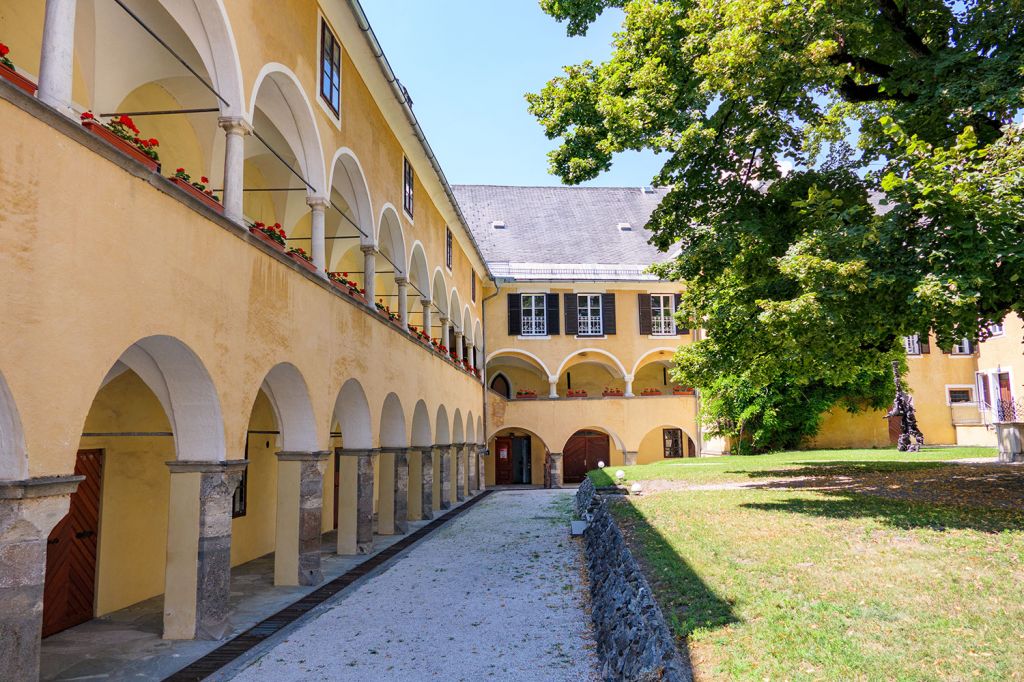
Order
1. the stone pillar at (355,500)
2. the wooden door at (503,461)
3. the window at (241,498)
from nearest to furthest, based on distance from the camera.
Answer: the window at (241,498)
the stone pillar at (355,500)
the wooden door at (503,461)

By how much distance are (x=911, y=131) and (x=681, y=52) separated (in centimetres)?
358

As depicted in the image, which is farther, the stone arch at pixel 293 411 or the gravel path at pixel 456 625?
the stone arch at pixel 293 411

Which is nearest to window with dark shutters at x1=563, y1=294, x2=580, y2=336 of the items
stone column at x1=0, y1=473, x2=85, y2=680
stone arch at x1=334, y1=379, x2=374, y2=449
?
stone arch at x1=334, y1=379, x2=374, y2=449

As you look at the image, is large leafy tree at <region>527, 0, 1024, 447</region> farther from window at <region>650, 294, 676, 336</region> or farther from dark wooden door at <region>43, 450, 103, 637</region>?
window at <region>650, 294, 676, 336</region>

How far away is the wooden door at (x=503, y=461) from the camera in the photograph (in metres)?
35.2

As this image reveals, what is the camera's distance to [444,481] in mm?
21797

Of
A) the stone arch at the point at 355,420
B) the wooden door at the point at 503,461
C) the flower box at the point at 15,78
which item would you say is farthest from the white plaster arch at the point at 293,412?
the wooden door at the point at 503,461

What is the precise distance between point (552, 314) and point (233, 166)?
81.7 feet

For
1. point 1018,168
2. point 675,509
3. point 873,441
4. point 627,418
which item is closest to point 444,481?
point 675,509

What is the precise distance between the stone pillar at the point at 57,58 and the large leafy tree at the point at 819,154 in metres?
7.74

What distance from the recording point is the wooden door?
35.2 meters

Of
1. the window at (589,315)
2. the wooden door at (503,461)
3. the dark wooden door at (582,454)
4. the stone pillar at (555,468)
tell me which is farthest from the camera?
the dark wooden door at (582,454)

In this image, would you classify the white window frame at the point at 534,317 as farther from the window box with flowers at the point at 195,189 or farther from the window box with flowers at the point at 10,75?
the window box with flowers at the point at 10,75

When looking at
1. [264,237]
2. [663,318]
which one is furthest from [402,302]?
[663,318]
